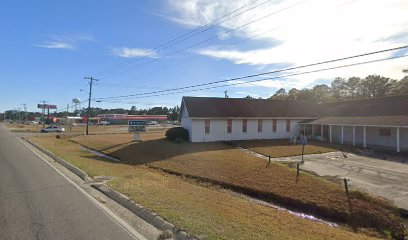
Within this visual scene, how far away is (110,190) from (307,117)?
116 ft

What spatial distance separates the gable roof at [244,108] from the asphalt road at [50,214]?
2491cm

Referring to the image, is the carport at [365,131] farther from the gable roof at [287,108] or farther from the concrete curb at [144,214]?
the concrete curb at [144,214]

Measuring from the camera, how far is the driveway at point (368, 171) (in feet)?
51.9

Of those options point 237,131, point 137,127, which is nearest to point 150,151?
point 137,127

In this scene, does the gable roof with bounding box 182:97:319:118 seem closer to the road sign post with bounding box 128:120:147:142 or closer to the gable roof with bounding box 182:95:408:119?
the gable roof with bounding box 182:95:408:119

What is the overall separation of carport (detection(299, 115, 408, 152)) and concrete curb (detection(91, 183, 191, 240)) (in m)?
24.9

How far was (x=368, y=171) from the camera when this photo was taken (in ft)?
69.7

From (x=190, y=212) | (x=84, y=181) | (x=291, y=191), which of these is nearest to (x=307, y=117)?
(x=291, y=191)

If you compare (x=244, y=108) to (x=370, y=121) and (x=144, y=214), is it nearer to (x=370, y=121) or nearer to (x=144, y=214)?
(x=370, y=121)

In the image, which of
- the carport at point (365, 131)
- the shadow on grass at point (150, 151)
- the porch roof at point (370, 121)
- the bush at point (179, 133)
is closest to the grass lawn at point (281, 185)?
the shadow on grass at point (150, 151)

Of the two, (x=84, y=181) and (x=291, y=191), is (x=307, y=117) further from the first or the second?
(x=84, y=181)

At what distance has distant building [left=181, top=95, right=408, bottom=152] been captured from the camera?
111ft

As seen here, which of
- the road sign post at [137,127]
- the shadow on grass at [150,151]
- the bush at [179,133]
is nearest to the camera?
the shadow on grass at [150,151]

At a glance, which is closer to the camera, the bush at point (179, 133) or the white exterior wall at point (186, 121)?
the white exterior wall at point (186, 121)
